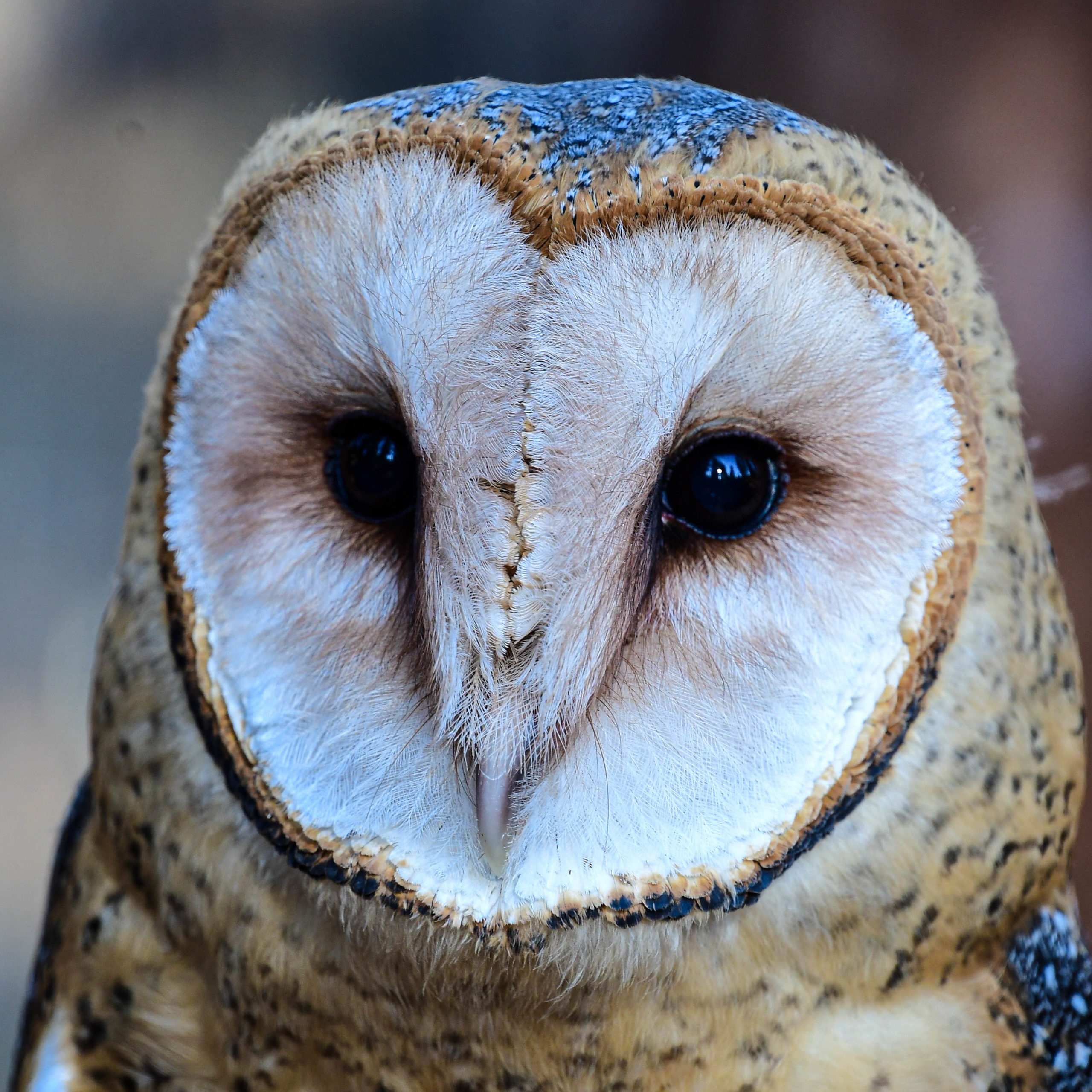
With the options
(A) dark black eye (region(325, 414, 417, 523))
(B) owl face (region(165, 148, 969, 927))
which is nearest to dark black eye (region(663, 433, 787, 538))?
(B) owl face (region(165, 148, 969, 927))

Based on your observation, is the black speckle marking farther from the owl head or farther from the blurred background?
the blurred background

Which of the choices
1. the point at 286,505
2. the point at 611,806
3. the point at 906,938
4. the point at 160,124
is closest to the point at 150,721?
the point at 286,505

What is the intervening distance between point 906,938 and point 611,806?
284 mm

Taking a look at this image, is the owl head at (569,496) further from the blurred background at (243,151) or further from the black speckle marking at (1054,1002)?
the blurred background at (243,151)

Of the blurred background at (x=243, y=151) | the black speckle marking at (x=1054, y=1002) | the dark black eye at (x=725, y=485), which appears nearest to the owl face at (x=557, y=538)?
the dark black eye at (x=725, y=485)

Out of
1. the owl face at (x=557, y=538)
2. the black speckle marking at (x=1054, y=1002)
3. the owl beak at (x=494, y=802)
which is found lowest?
the black speckle marking at (x=1054, y=1002)

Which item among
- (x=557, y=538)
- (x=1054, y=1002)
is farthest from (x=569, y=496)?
(x=1054, y=1002)

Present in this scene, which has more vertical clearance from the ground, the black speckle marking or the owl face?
the owl face

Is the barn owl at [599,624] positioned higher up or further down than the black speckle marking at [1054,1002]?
higher up

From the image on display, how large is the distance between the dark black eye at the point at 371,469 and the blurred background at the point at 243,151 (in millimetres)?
558

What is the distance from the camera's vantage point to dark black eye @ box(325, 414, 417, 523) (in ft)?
2.33

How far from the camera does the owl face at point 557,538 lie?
0.64 metres

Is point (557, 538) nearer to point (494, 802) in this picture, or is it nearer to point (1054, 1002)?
point (494, 802)

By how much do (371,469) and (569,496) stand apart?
167 mm
